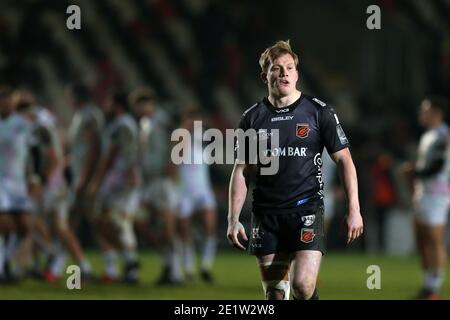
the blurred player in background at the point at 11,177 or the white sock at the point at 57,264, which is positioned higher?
the blurred player in background at the point at 11,177

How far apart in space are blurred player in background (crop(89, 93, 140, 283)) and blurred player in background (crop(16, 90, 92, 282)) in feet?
1.28

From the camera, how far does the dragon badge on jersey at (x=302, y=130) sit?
769cm

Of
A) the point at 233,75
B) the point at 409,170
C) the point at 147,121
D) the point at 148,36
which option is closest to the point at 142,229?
the point at 147,121

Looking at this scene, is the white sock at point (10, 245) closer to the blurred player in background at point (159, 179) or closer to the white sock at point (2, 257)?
the white sock at point (2, 257)

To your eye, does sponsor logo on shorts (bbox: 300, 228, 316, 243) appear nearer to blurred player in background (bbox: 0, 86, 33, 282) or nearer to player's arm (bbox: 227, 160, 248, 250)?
player's arm (bbox: 227, 160, 248, 250)

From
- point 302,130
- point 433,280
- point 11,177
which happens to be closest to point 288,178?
point 302,130

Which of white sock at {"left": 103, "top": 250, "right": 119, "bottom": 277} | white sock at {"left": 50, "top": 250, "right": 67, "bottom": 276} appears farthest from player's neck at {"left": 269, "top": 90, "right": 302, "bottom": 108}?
white sock at {"left": 50, "top": 250, "right": 67, "bottom": 276}

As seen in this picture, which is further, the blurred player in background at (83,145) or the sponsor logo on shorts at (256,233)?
the blurred player in background at (83,145)

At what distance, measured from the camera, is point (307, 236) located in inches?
301

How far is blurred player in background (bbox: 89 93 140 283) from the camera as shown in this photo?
1341 cm

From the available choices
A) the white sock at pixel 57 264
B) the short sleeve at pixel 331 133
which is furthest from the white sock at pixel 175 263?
the short sleeve at pixel 331 133

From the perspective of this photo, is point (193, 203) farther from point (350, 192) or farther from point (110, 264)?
point (350, 192)

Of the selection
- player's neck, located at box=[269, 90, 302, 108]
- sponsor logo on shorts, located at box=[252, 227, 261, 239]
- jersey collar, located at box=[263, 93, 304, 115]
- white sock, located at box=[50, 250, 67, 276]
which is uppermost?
player's neck, located at box=[269, 90, 302, 108]

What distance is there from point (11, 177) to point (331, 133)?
20.5ft
